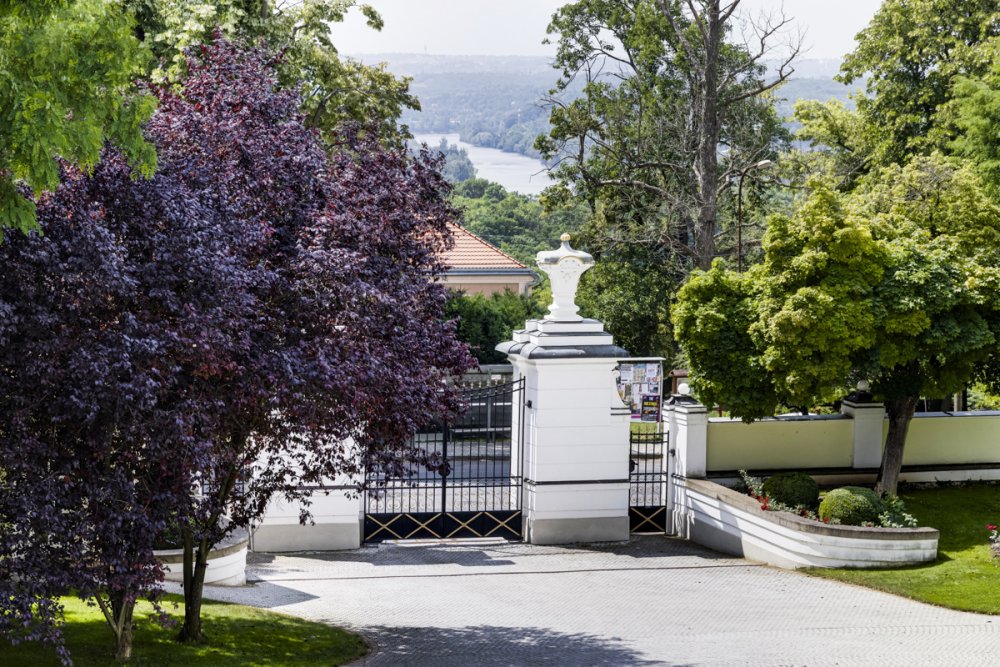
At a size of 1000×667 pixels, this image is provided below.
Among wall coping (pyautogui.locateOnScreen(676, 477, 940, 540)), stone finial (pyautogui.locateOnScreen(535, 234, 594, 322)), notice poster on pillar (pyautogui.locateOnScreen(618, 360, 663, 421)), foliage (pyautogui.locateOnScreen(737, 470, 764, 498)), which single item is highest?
stone finial (pyautogui.locateOnScreen(535, 234, 594, 322))

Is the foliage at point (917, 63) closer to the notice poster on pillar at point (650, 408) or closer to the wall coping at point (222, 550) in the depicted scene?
the notice poster on pillar at point (650, 408)

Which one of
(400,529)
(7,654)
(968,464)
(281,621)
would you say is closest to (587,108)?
(968,464)

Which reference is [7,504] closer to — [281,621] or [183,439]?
[183,439]

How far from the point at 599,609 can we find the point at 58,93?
903 centimetres

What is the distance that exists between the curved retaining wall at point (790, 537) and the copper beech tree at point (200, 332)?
258 inches

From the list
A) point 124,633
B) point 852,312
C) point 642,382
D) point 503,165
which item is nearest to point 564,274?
point 642,382

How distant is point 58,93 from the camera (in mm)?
8266

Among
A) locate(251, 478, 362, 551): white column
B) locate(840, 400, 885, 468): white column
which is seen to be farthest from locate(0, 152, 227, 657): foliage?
locate(840, 400, 885, 468): white column

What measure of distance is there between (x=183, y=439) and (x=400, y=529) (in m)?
9.27

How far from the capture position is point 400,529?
18.1 metres

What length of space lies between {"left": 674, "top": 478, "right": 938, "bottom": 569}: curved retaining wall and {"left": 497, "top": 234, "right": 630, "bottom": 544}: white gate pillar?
51.5 inches

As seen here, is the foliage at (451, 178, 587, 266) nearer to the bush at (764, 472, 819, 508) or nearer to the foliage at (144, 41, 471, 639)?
the bush at (764, 472, 819, 508)

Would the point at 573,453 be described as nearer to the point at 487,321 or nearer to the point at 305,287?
the point at 305,287

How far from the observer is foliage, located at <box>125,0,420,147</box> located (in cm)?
2367
